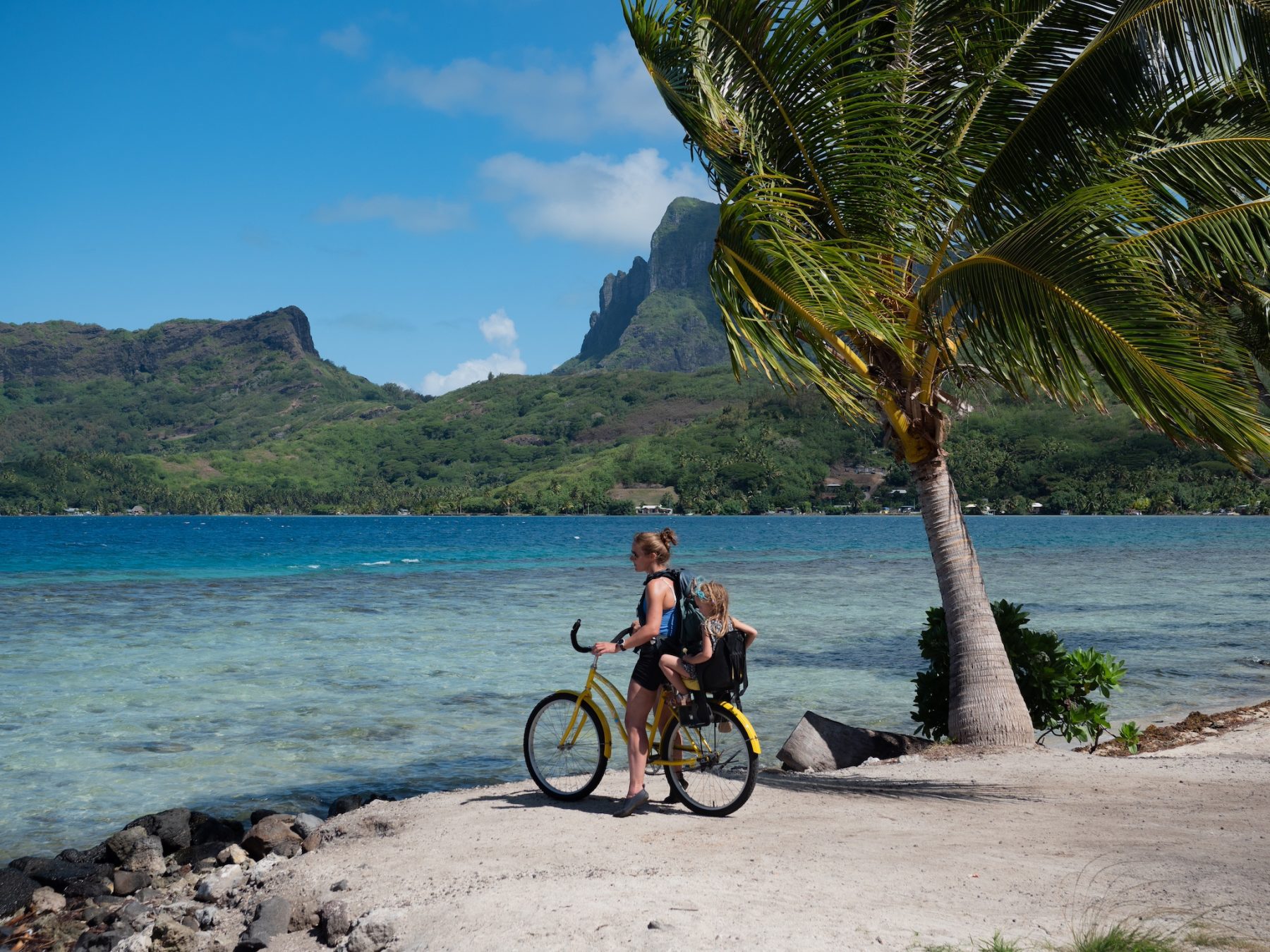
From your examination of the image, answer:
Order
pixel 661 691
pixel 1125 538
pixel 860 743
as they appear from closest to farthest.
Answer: pixel 661 691
pixel 860 743
pixel 1125 538

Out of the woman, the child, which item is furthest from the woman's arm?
the woman

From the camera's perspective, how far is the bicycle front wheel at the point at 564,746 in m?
7.13

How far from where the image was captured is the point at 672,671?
6.38 m

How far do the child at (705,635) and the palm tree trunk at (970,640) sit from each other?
3.03 metres

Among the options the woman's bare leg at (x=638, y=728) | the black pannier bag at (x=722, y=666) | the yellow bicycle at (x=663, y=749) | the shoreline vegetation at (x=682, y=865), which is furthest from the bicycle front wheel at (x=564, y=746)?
the black pannier bag at (x=722, y=666)

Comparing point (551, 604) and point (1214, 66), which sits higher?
point (1214, 66)

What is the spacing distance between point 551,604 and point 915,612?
35.1 ft

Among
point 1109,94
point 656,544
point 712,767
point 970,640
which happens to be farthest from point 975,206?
point 712,767

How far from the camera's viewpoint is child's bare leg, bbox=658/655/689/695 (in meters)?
6.38

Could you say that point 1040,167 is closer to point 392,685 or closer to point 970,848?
point 970,848

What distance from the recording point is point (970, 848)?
18.8ft

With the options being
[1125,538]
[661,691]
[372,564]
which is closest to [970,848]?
[661,691]

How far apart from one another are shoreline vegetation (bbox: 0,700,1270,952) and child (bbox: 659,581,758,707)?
0.94 meters

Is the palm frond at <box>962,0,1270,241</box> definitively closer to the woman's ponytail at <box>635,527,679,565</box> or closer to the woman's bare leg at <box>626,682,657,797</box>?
the woman's ponytail at <box>635,527,679,565</box>
